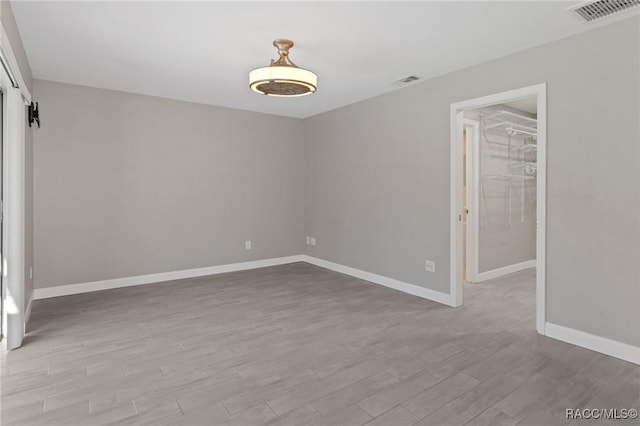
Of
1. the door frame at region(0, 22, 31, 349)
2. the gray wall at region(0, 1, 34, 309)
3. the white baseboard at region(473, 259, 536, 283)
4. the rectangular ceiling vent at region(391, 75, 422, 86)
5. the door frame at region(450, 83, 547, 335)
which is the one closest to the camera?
the gray wall at region(0, 1, 34, 309)

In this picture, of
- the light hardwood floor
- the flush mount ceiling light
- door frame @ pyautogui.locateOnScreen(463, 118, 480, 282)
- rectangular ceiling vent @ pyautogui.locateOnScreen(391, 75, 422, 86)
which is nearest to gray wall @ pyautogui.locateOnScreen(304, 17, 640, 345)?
rectangular ceiling vent @ pyautogui.locateOnScreen(391, 75, 422, 86)

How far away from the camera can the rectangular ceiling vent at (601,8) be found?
2.38 metres

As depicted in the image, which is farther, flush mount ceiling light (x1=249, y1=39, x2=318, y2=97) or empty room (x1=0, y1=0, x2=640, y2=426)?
flush mount ceiling light (x1=249, y1=39, x2=318, y2=97)

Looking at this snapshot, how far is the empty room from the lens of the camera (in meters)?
2.30

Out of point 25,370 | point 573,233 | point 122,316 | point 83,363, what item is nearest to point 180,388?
point 83,363

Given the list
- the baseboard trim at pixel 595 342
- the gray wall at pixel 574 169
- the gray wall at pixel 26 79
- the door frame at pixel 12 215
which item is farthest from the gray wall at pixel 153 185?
the baseboard trim at pixel 595 342

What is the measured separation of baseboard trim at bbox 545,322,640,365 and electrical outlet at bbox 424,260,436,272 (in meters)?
1.24

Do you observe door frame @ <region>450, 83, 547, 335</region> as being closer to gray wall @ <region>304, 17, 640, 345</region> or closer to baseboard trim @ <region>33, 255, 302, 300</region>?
gray wall @ <region>304, 17, 640, 345</region>

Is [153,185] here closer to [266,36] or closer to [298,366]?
[266,36]

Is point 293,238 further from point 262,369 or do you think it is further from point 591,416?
point 591,416

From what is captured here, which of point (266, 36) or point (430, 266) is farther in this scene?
point (430, 266)

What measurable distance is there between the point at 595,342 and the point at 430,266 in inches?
64.7

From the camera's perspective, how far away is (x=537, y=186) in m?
3.10

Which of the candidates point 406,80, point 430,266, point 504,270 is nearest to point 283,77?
point 406,80
